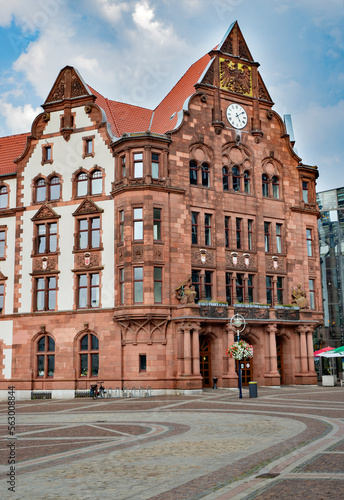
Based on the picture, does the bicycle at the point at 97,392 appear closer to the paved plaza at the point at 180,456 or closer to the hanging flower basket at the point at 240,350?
the hanging flower basket at the point at 240,350

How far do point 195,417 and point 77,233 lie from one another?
23712mm

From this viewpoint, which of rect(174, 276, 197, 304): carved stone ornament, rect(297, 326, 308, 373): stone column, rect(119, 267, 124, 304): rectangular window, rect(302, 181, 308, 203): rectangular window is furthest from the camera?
rect(302, 181, 308, 203): rectangular window

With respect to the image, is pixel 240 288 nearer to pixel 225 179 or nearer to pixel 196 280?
pixel 196 280

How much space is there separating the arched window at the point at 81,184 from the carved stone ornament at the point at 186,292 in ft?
34.9

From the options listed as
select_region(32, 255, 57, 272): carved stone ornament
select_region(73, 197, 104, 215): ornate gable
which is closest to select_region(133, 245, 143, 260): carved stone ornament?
select_region(73, 197, 104, 215): ornate gable

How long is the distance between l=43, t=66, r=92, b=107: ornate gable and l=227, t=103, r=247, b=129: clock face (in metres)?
11.5

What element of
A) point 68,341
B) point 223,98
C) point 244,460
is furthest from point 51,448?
point 223,98

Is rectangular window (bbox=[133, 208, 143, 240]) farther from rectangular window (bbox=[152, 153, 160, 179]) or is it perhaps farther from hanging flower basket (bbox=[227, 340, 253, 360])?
hanging flower basket (bbox=[227, 340, 253, 360])

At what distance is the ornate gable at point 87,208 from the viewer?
4397cm

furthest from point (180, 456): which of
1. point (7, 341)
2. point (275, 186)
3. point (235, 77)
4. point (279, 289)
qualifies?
point (235, 77)

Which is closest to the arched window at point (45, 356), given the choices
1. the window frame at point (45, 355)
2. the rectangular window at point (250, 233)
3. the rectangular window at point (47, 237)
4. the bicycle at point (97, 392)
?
the window frame at point (45, 355)

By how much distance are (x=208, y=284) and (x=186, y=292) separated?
12.0ft

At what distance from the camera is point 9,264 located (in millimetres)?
46531

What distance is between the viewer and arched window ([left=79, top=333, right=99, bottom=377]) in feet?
139
